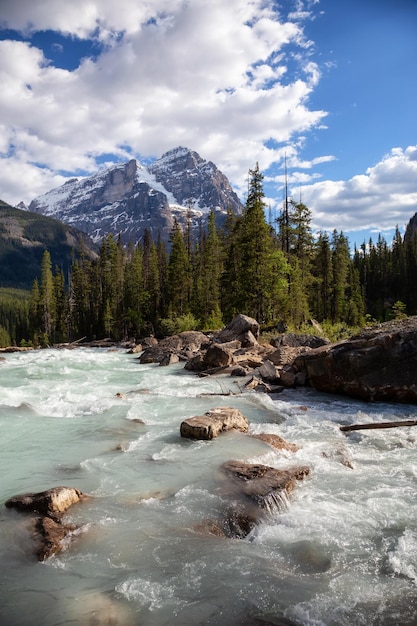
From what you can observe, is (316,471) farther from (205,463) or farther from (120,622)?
(120,622)

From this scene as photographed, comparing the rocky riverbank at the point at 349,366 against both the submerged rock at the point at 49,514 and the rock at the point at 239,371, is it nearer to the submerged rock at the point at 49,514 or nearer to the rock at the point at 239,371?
the rock at the point at 239,371

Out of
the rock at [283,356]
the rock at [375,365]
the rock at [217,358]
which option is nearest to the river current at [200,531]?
the rock at [375,365]

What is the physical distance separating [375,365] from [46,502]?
10.7m

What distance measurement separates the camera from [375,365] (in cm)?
1327

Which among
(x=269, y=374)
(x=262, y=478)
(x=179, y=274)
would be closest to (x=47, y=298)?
(x=179, y=274)

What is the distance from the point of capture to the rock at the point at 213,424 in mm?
9570

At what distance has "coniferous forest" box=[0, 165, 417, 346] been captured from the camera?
33.2m

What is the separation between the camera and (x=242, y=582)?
4.58m

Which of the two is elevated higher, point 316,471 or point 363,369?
point 363,369

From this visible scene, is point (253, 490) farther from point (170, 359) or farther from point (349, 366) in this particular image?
point (170, 359)

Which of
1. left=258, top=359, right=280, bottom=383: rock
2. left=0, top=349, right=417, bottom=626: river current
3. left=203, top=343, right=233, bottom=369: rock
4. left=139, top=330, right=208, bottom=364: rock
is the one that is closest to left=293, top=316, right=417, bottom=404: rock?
left=0, top=349, right=417, bottom=626: river current

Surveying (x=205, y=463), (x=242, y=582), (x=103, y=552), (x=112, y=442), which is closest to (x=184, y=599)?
(x=242, y=582)

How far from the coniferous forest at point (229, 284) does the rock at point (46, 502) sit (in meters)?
22.9

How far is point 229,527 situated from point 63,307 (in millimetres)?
83435
